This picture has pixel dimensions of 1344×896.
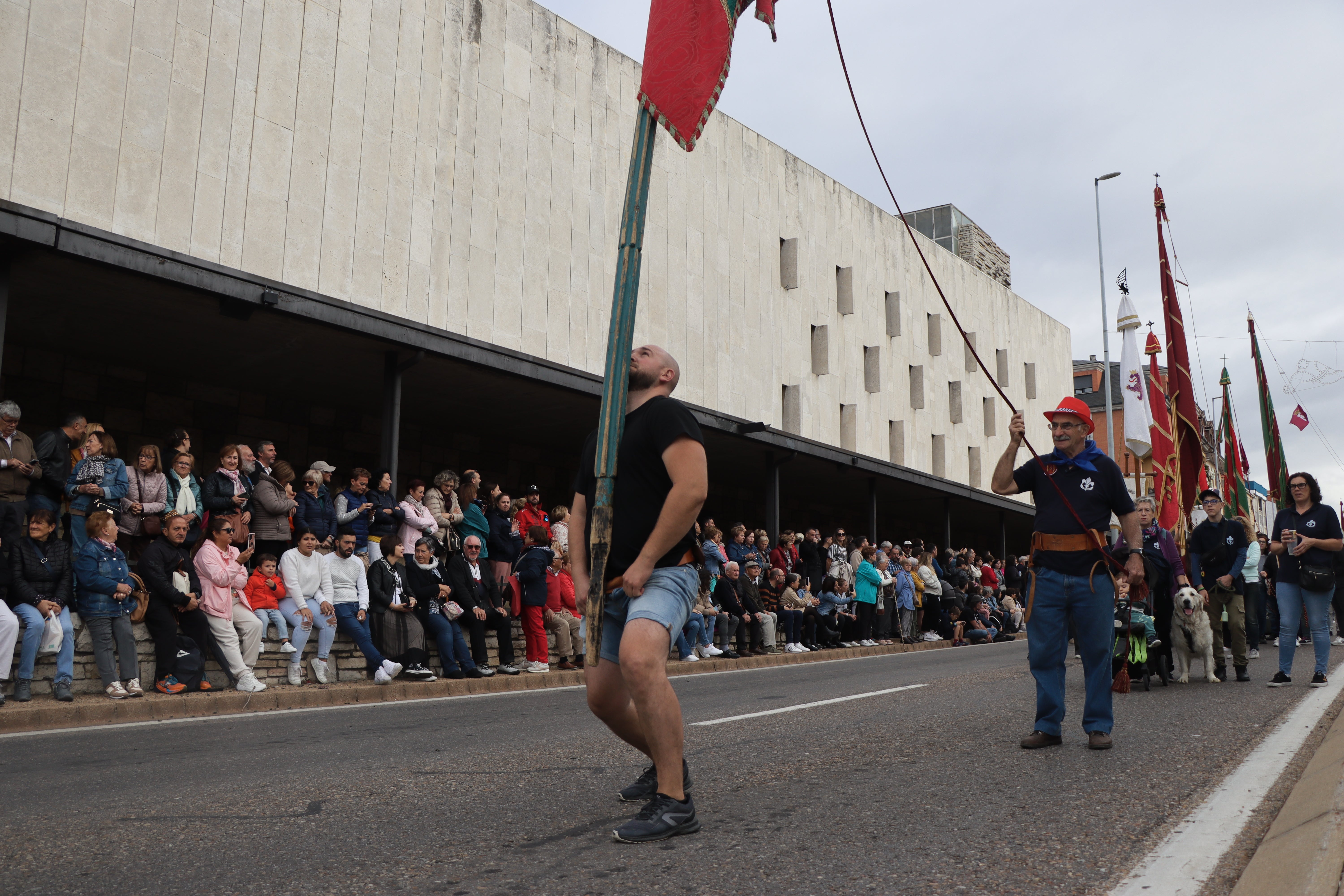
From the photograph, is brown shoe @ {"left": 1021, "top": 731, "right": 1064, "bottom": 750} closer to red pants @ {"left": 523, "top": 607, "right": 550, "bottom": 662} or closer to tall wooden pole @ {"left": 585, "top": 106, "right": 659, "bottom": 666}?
tall wooden pole @ {"left": 585, "top": 106, "right": 659, "bottom": 666}

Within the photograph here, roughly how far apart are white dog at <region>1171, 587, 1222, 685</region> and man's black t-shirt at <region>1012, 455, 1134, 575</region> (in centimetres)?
433

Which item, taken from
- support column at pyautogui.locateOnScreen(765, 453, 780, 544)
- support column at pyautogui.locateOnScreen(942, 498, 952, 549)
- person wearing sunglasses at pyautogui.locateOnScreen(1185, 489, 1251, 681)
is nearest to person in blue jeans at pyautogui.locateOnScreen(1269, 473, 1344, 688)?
person wearing sunglasses at pyautogui.locateOnScreen(1185, 489, 1251, 681)

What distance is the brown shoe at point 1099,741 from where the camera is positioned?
19.2 ft

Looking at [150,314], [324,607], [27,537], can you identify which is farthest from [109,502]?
[150,314]

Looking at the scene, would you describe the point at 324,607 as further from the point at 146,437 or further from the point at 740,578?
the point at 740,578

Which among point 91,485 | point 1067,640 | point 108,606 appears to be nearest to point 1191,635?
point 1067,640

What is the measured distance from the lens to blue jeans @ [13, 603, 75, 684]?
9.03 metres

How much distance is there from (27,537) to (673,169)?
51.5 ft

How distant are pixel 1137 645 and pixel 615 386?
7199 millimetres

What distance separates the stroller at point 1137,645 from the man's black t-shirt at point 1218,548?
5.52 ft

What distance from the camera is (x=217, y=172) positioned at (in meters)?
14.1

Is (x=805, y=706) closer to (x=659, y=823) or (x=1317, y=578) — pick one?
(x=1317, y=578)

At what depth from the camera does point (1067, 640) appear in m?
6.26

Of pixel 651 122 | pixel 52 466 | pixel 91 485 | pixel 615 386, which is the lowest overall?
pixel 615 386
